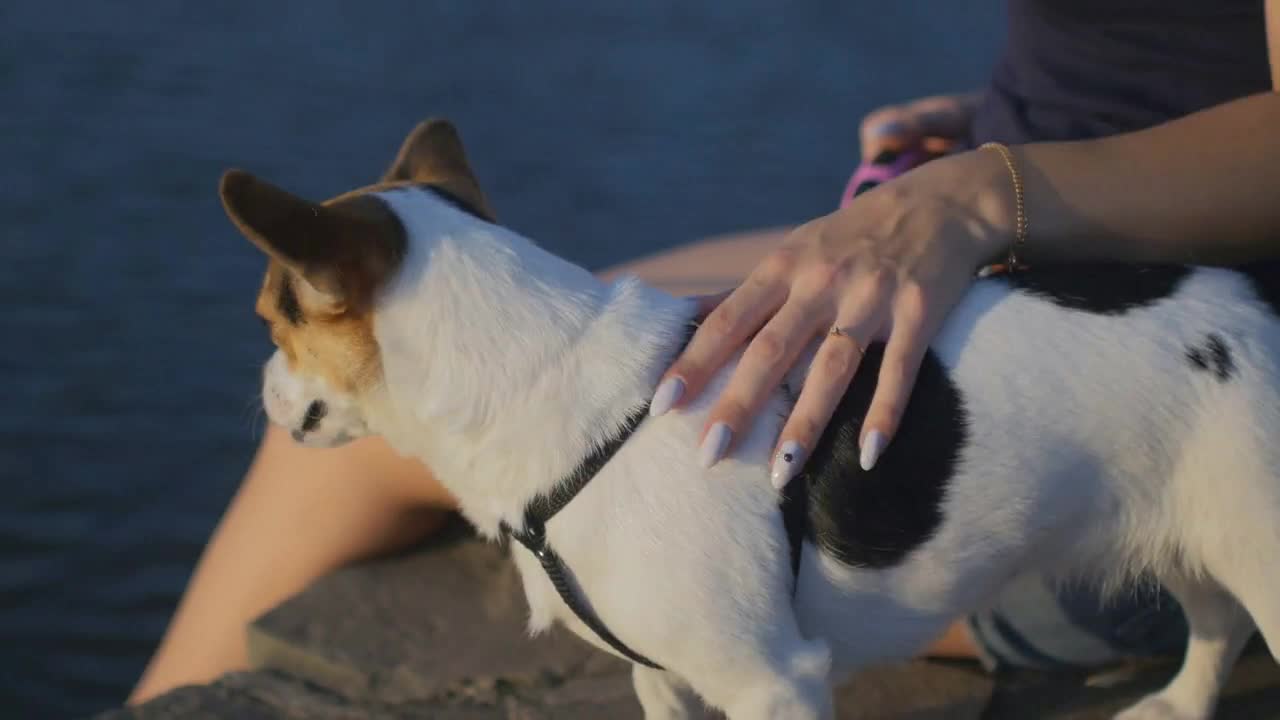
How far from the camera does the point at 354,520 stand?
10.0 ft

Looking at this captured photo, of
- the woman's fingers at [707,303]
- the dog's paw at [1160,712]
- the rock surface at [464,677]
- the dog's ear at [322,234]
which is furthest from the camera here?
the rock surface at [464,677]

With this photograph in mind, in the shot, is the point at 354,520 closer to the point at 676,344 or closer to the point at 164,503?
the point at 676,344

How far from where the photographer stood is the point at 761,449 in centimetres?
202

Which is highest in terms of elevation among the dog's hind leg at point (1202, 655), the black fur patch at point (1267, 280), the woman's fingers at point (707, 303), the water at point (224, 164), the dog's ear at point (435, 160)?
the dog's ear at point (435, 160)

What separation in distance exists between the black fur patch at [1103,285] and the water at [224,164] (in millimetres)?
2609

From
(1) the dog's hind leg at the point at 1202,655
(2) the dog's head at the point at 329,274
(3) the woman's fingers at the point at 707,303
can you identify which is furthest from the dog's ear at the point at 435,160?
(1) the dog's hind leg at the point at 1202,655

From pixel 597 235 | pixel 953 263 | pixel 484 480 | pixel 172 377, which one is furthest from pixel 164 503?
Answer: pixel 953 263

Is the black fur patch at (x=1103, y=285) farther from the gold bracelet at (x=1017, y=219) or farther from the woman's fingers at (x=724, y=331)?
the woman's fingers at (x=724, y=331)

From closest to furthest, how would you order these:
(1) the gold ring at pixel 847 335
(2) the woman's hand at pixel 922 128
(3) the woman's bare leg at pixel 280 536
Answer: (1) the gold ring at pixel 847 335, (3) the woman's bare leg at pixel 280 536, (2) the woman's hand at pixel 922 128

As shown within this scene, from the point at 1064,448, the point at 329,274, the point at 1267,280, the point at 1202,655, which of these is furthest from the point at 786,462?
the point at 1202,655

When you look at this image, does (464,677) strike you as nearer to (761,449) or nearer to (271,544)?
(271,544)

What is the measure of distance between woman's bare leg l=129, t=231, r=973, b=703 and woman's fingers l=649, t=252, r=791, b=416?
80cm

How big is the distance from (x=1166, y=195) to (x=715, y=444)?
0.91 metres

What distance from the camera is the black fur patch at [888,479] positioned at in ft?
6.68
